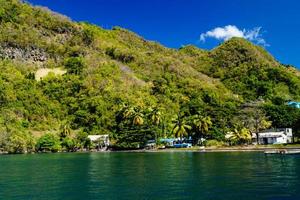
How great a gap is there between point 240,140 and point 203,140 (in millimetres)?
11843

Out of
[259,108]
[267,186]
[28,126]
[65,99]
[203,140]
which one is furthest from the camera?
[65,99]

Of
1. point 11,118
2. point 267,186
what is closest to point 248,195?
point 267,186

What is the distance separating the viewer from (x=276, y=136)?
367ft

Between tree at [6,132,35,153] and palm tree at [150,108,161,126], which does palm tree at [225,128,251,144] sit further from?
tree at [6,132,35,153]

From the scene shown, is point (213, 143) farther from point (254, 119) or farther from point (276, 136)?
point (254, 119)

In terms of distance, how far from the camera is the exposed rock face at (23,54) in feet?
602

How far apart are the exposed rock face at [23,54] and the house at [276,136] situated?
11179cm

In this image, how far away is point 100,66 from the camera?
186 meters

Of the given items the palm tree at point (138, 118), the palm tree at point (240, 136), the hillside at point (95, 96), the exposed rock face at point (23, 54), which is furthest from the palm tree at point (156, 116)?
the exposed rock face at point (23, 54)

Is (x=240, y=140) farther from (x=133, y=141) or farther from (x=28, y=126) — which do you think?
(x=28, y=126)

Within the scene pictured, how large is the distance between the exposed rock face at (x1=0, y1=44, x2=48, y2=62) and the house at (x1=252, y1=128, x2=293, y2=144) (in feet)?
367

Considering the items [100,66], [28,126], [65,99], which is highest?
[100,66]

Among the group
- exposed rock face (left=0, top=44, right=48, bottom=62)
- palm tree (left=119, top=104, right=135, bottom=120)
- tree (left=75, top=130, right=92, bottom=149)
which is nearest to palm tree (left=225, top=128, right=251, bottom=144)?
palm tree (left=119, top=104, right=135, bottom=120)

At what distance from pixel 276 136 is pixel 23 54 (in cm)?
12051
